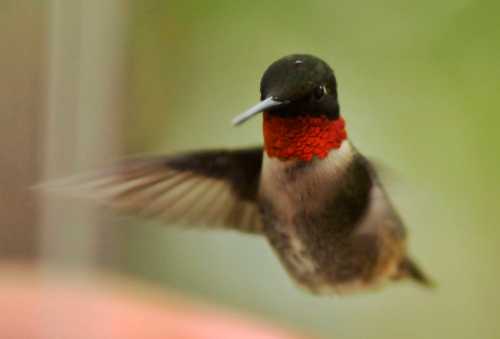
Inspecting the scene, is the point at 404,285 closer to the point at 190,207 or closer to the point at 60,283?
the point at 190,207

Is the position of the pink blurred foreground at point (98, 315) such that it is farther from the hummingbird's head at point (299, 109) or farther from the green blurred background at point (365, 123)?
the hummingbird's head at point (299, 109)

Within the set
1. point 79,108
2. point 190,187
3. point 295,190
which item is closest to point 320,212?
point 295,190

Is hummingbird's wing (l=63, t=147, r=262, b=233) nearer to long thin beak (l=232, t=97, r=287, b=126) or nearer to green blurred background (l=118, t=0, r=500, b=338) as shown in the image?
green blurred background (l=118, t=0, r=500, b=338)

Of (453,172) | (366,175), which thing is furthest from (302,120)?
(453,172)

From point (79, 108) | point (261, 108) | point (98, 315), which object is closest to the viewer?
point (261, 108)

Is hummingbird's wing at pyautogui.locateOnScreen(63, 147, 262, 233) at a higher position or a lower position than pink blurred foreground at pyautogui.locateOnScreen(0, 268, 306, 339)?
higher

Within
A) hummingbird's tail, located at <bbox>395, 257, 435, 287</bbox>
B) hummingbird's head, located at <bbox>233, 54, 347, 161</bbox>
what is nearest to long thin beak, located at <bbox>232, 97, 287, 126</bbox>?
hummingbird's head, located at <bbox>233, 54, 347, 161</bbox>

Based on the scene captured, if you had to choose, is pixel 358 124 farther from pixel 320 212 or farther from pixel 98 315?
pixel 98 315
